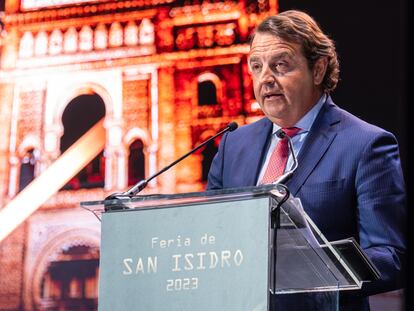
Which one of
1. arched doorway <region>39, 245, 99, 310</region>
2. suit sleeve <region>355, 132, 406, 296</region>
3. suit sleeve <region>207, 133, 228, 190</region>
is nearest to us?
suit sleeve <region>355, 132, 406, 296</region>

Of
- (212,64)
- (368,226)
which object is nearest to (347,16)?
(212,64)

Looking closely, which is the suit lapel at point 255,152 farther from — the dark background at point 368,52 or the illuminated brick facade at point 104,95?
the illuminated brick facade at point 104,95

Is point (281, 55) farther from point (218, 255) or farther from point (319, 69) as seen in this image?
point (218, 255)

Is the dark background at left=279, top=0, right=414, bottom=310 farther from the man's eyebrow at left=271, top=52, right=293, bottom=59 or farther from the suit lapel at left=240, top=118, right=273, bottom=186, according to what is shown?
the man's eyebrow at left=271, top=52, right=293, bottom=59

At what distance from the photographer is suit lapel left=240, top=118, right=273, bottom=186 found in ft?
7.41

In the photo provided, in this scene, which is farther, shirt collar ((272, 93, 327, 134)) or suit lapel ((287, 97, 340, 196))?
shirt collar ((272, 93, 327, 134))

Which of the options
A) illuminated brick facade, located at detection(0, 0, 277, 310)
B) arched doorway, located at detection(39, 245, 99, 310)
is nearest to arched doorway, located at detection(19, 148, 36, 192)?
illuminated brick facade, located at detection(0, 0, 277, 310)

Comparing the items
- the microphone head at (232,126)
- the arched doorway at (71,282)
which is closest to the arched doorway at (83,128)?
the arched doorway at (71,282)

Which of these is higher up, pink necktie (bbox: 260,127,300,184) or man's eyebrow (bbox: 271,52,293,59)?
man's eyebrow (bbox: 271,52,293,59)

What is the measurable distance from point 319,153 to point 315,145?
0.13 feet

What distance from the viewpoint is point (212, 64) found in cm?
477

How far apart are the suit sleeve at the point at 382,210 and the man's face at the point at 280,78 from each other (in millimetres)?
281

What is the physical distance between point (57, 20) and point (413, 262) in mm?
4317

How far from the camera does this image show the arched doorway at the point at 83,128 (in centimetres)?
459
